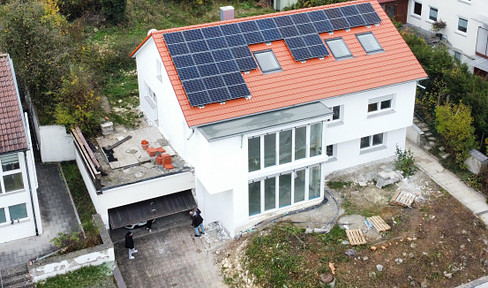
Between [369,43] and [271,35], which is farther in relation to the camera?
[369,43]

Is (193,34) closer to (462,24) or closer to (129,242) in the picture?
(129,242)

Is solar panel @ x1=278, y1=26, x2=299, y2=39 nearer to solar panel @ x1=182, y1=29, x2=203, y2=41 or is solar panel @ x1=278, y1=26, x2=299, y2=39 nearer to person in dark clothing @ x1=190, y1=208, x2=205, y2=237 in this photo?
solar panel @ x1=182, y1=29, x2=203, y2=41

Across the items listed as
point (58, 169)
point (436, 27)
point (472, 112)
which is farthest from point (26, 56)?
point (436, 27)

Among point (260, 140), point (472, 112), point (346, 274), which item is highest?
point (260, 140)

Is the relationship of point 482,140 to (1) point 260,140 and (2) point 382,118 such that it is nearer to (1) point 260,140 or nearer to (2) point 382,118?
(2) point 382,118

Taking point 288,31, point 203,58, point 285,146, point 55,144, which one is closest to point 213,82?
point 203,58
